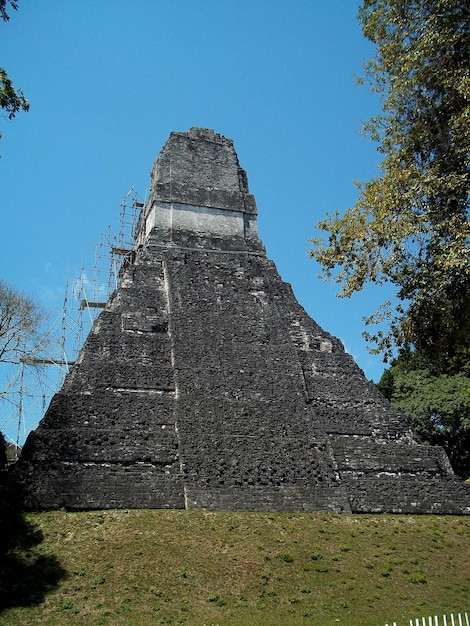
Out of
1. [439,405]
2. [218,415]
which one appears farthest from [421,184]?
[439,405]

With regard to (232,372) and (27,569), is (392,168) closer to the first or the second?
(232,372)

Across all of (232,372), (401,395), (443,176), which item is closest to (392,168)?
(443,176)

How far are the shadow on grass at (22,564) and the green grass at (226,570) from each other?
2cm

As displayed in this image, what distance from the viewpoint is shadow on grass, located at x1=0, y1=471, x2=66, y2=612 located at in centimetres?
845

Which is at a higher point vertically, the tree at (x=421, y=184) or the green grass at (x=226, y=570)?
the tree at (x=421, y=184)

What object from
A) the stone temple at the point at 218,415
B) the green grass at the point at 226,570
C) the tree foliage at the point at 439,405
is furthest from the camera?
the tree foliage at the point at 439,405

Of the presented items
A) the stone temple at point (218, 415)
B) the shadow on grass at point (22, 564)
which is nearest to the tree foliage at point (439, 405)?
the stone temple at point (218, 415)

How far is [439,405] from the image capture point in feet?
72.3

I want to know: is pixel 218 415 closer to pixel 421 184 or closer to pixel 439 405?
pixel 421 184

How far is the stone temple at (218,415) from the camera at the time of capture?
11.8 meters

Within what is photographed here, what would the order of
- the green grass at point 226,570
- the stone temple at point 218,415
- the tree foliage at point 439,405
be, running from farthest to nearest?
1. the tree foliage at point 439,405
2. the stone temple at point 218,415
3. the green grass at point 226,570

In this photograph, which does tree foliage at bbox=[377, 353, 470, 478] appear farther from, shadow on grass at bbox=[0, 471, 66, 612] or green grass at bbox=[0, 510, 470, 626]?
shadow on grass at bbox=[0, 471, 66, 612]

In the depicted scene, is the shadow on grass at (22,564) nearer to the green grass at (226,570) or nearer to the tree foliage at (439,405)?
the green grass at (226,570)

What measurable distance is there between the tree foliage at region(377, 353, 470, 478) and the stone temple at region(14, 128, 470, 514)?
24.4 ft
